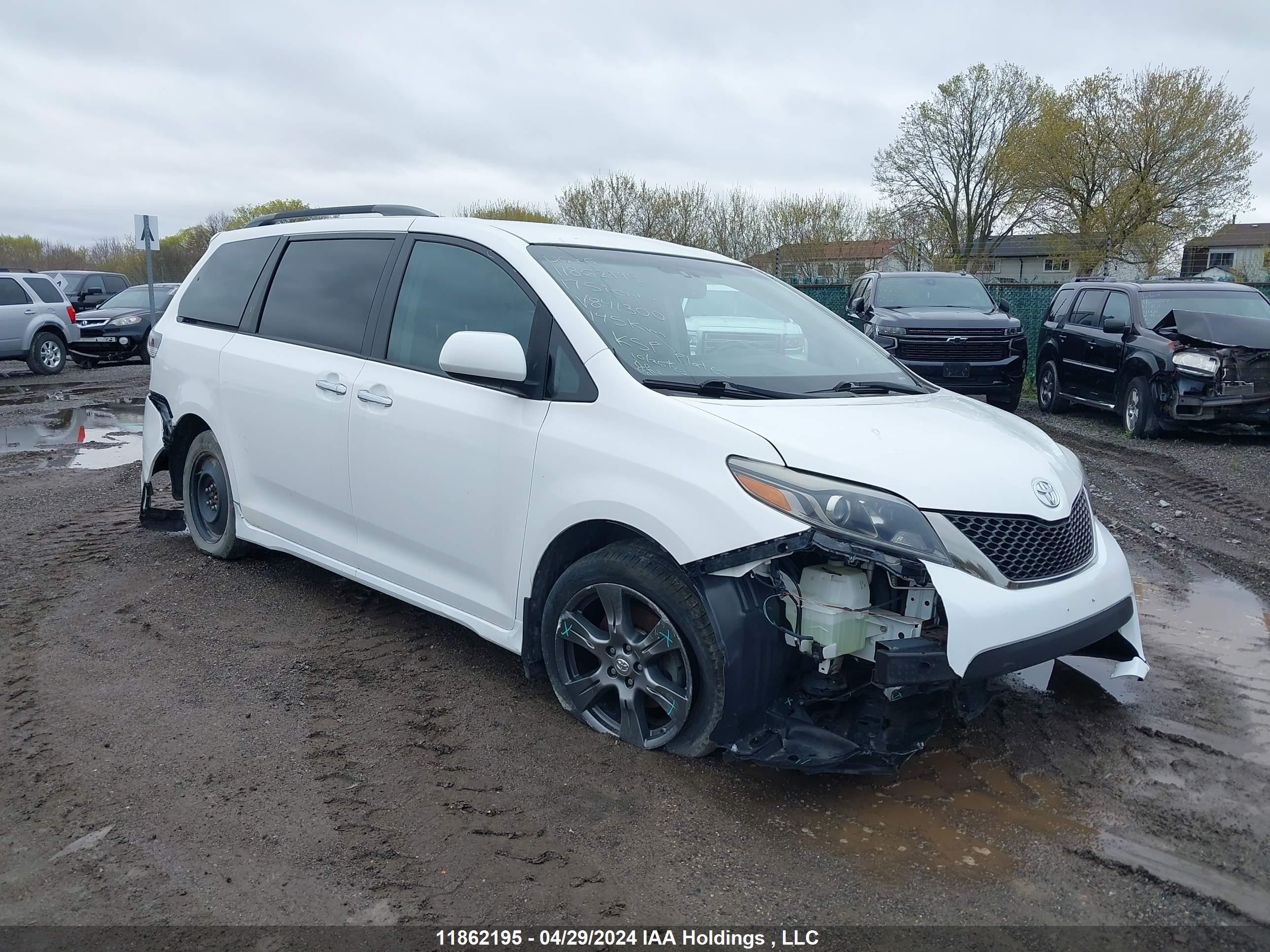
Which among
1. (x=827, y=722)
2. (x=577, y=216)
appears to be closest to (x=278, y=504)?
(x=827, y=722)

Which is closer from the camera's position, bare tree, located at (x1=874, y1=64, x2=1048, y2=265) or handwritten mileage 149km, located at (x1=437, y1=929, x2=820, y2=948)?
handwritten mileage 149km, located at (x1=437, y1=929, x2=820, y2=948)

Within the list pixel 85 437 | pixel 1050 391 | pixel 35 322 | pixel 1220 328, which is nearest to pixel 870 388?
pixel 1220 328

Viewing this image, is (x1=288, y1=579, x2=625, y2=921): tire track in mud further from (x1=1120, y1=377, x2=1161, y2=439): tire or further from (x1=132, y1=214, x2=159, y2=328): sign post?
(x1=132, y1=214, x2=159, y2=328): sign post

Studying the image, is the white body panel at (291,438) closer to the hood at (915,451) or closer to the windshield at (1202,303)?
the hood at (915,451)

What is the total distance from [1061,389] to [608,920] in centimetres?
1278

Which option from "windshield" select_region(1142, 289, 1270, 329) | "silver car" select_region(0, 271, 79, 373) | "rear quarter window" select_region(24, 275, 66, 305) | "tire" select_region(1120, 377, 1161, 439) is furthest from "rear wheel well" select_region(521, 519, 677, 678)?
"rear quarter window" select_region(24, 275, 66, 305)

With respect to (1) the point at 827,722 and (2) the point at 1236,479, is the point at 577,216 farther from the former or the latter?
(1) the point at 827,722

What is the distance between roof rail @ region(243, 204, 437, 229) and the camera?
478 centimetres

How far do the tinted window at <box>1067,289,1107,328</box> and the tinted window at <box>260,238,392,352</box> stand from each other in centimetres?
1090

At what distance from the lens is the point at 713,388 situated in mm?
3408

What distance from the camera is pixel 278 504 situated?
4.81 meters

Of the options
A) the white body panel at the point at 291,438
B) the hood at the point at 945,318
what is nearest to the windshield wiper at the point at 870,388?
the white body panel at the point at 291,438

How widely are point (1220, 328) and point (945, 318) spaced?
3.19 meters

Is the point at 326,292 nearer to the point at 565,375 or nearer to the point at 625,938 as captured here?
the point at 565,375
